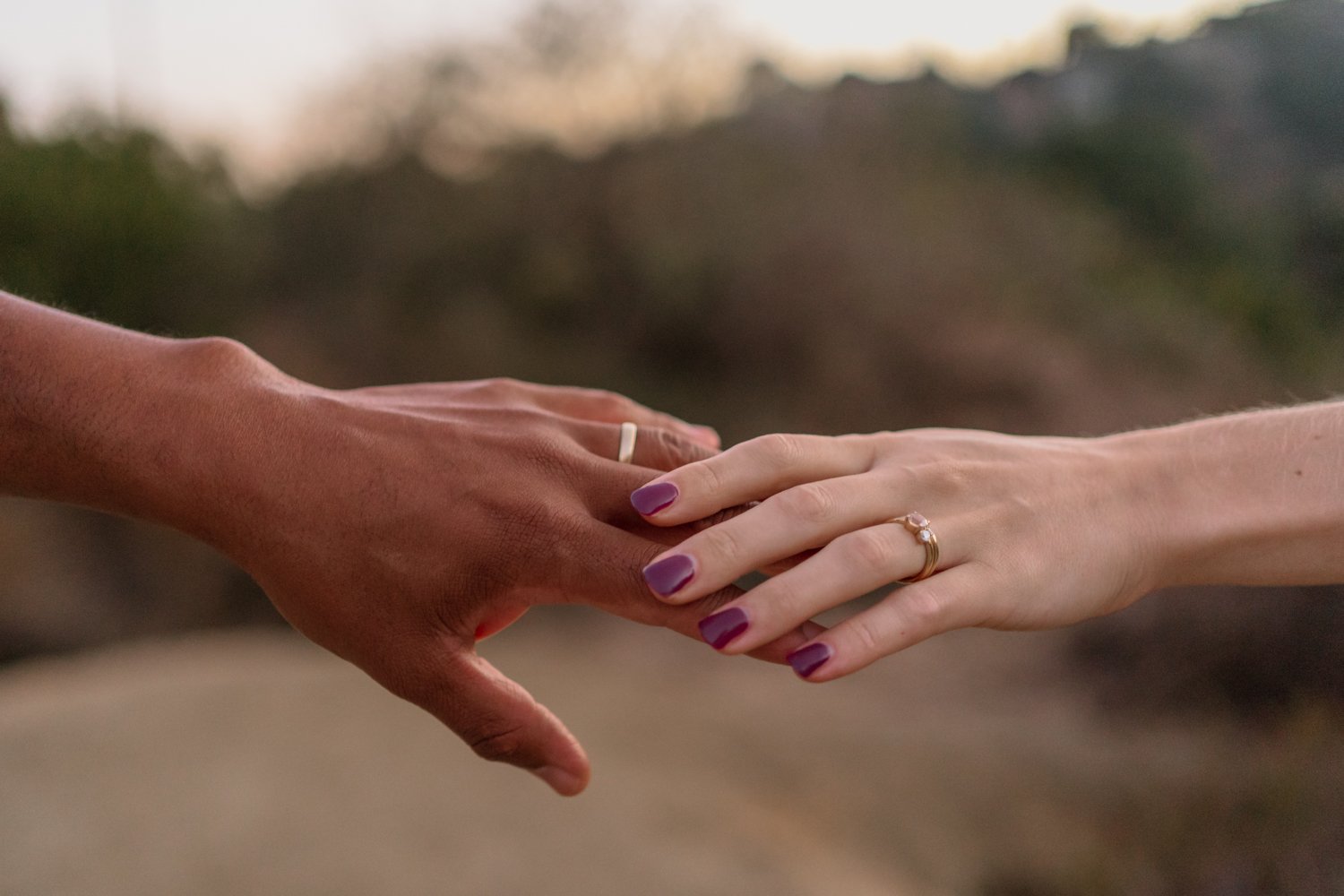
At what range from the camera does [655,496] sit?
143cm

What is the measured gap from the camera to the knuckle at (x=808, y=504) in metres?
1.43

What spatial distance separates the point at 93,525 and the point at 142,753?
20.1ft

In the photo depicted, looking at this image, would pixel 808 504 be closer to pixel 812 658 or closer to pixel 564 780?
pixel 812 658

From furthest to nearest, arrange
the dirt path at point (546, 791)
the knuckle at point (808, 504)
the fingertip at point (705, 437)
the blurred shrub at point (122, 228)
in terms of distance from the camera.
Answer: the blurred shrub at point (122, 228), the dirt path at point (546, 791), the fingertip at point (705, 437), the knuckle at point (808, 504)

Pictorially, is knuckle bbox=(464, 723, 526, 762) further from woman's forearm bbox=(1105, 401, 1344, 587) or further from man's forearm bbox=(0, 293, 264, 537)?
woman's forearm bbox=(1105, 401, 1344, 587)

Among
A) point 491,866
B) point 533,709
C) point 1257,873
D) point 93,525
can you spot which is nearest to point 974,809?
point 1257,873

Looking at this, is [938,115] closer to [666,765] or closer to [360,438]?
[666,765]

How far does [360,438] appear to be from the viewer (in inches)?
58.7

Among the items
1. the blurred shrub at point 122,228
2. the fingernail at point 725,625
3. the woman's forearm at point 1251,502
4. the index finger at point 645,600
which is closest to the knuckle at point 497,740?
the index finger at point 645,600

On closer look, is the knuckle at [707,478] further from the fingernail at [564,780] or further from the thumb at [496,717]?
the fingernail at [564,780]

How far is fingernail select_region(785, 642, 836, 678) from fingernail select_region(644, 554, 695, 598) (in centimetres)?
19

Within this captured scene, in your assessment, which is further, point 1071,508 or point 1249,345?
point 1249,345

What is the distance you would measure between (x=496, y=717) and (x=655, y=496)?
1.40 feet

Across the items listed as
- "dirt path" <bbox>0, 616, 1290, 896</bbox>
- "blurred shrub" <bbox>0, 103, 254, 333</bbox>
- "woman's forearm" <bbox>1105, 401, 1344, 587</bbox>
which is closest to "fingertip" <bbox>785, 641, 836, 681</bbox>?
"woman's forearm" <bbox>1105, 401, 1344, 587</bbox>
